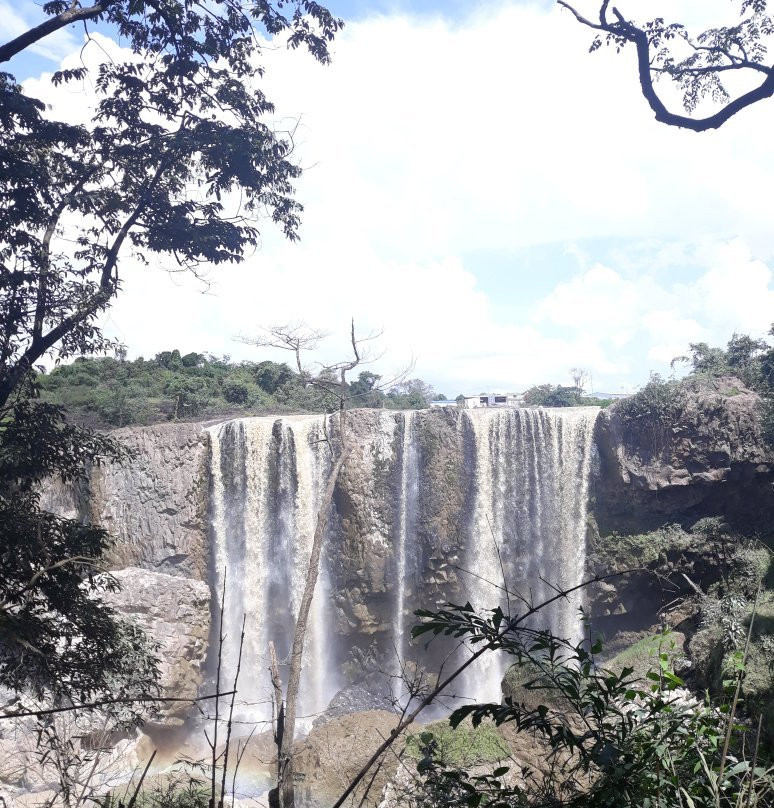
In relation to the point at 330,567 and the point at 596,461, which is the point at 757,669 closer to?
the point at 596,461

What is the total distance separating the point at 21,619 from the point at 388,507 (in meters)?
11.5

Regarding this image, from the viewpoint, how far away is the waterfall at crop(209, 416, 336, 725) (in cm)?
1543

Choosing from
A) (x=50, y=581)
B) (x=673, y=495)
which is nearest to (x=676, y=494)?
(x=673, y=495)

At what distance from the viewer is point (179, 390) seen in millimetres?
20391

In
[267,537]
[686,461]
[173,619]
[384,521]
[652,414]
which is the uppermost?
[652,414]

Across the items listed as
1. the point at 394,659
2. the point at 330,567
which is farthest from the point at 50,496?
the point at 394,659

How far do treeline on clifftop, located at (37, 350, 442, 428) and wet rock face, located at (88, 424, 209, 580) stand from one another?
181cm

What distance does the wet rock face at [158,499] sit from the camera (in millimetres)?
15242

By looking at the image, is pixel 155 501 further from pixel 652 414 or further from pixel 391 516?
pixel 652 414

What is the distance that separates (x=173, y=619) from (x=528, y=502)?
7829mm

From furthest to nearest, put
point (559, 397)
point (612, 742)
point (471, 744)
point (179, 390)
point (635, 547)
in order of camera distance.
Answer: point (559, 397)
point (179, 390)
point (635, 547)
point (471, 744)
point (612, 742)

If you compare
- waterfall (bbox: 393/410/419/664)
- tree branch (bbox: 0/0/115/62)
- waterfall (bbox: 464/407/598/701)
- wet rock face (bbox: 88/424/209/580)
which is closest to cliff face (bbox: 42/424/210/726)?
wet rock face (bbox: 88/424/209/580)

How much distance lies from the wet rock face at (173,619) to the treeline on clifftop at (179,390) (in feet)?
14.9

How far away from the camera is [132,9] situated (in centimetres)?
675
